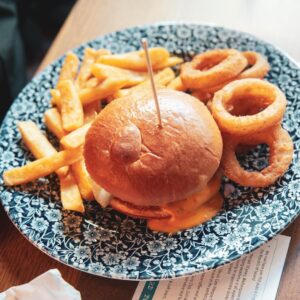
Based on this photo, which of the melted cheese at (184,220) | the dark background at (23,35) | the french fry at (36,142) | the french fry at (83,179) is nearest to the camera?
the melted cheese at (184,220)

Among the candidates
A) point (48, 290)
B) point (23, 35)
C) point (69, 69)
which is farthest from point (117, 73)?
point (23, 35)

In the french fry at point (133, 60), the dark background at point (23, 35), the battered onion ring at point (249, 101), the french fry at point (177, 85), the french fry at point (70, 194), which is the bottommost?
the dark background at point (23, 35)

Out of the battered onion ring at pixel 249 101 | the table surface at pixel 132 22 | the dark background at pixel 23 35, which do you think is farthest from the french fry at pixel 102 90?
the dark background at pixel 23 35

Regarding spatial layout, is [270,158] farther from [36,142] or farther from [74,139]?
[36,142]

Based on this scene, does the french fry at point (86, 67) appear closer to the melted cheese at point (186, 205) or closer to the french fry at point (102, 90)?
the french fry at point (102, 90)

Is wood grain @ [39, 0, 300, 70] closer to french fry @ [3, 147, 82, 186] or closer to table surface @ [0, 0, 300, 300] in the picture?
table surface @ [0, 0, 300, 300]

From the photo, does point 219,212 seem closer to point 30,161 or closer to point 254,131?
point 254,131

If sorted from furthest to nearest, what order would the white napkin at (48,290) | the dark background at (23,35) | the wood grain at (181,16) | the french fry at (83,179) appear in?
the dark background at (23,35), the wood grain at (181,16), the french fry at (83,179), the white napkin at (48,290)

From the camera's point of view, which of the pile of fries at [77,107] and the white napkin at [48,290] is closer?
the white napkin at [48,290]
